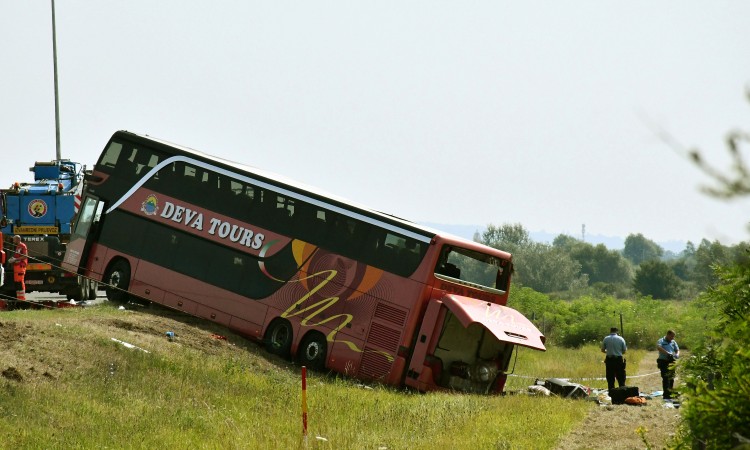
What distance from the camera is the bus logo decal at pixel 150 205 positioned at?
92.6 feet

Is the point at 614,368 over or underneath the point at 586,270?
over

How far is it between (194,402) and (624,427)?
6.94m

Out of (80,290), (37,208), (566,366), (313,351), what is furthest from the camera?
(566,366)

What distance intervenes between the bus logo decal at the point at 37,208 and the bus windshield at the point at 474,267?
14.4m

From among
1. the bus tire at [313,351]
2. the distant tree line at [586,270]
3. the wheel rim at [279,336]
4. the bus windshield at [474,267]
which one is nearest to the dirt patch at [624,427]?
the bus windshield at [474,267]

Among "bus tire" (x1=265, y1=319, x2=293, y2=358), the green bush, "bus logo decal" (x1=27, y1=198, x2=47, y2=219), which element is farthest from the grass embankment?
"bus logo decal" (x1=27, y1=198, x2=47, y2=219)

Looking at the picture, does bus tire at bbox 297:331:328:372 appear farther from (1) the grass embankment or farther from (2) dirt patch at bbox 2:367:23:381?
(2) dirt patch at bbox 2:367:23:381

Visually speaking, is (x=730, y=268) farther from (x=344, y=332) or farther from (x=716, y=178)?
(x=344, y=332)

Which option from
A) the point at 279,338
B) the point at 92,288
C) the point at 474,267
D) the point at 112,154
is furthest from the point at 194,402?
the point at 92,288

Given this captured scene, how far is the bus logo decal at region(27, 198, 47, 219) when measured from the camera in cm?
3569

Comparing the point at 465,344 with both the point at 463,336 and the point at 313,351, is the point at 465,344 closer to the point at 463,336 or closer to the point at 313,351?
the point at 463,336

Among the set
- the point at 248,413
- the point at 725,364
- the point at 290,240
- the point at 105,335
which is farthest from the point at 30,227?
the point at 725,364

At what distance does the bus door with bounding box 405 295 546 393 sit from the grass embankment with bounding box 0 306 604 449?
3.88 ft

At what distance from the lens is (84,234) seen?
2895cm
